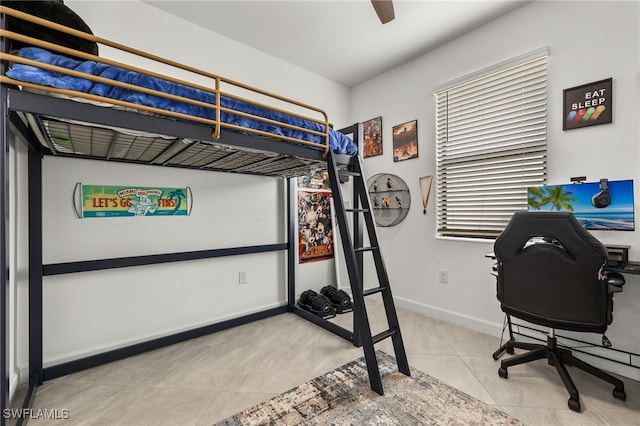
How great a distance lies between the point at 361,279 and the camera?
6.57ft

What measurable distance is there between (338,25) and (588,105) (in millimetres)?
2102

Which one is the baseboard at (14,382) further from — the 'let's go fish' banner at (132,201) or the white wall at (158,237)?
the 'let's go fish' banner at (132,201)

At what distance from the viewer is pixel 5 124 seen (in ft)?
3.44

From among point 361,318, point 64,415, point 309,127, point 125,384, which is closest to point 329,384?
point 361,318

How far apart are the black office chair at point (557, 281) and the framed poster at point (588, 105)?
958mm

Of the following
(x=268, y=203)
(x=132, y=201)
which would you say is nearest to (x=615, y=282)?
(x=268, y=203)

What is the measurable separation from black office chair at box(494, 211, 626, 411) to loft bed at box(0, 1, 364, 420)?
4.26ft

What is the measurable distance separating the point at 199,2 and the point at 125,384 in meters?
2.92

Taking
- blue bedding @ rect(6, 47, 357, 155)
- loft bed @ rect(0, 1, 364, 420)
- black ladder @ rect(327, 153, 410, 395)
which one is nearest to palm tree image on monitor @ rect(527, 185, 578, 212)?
black ladder @ rect(327, 153, 410, 395)

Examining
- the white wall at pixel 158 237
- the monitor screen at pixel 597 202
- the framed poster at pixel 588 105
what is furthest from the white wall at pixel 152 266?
the framed poster at pixel 588 105

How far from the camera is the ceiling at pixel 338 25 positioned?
2355 mm

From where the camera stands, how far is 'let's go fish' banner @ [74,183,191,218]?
2121mm

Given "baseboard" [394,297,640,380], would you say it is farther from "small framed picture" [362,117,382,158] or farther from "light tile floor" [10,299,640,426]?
"small framed picture" [362,117,382,158]

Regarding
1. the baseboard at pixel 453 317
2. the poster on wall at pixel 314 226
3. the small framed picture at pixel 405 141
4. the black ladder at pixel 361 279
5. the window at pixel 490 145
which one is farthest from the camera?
the poster on wall at pixel 314 226
